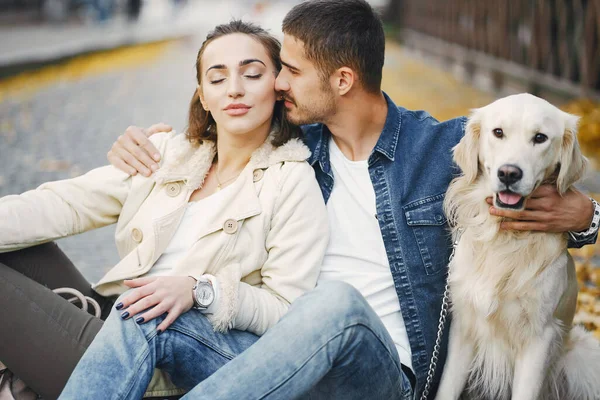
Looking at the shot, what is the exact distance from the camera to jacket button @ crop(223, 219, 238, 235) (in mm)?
2992

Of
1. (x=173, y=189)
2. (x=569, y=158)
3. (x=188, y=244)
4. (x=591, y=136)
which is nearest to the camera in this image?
(x=569, y=158)

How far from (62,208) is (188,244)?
57 cm

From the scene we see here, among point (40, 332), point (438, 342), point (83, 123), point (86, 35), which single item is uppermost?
point (40, 332)

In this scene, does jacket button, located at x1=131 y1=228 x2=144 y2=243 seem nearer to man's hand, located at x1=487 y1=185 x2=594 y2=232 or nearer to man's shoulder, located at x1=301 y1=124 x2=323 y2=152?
man's shoulder, located at x1=301 y1=124 x2=323 y2=152

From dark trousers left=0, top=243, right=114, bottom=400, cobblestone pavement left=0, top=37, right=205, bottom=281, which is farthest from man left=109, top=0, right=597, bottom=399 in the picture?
cobblestone pavement left=0, top=37, right=205, bottom=281

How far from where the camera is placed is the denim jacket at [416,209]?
3.04 m

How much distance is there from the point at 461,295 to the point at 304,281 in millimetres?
643

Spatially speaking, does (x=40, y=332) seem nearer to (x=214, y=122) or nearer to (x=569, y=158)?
(x=214, y=122)

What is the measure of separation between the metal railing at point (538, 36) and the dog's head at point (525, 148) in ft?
23.6

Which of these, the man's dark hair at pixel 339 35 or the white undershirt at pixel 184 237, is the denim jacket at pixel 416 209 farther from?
the white undershirt at pixel 184 237

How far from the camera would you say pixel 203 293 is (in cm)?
280

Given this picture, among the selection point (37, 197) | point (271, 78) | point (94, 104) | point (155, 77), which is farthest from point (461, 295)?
point (155, 77)

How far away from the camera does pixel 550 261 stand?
113 inches

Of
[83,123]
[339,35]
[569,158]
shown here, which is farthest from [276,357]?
[83,123]
